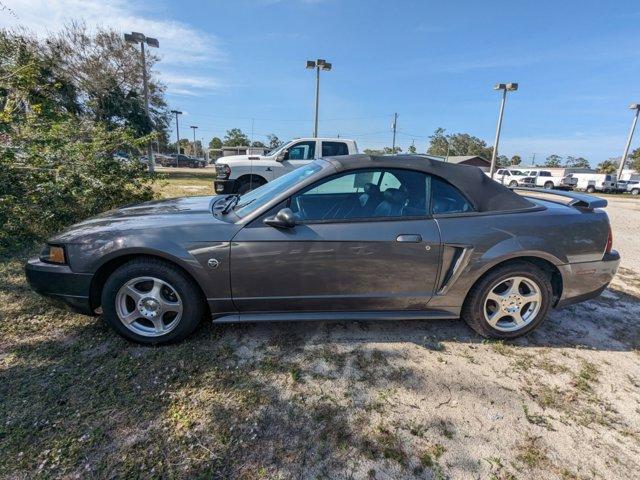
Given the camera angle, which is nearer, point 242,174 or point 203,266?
point 203,266

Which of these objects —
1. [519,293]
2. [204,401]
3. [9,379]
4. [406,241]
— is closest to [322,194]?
[406,241]

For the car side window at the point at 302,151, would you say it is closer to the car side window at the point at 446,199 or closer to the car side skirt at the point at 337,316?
the car side window at the point at 446,199

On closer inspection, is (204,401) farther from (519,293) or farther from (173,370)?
(519,293)

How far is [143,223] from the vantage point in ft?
8.80

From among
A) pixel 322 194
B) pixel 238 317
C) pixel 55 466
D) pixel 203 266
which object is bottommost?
pixel 55 466

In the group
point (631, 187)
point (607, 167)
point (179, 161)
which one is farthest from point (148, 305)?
point (607, 167)

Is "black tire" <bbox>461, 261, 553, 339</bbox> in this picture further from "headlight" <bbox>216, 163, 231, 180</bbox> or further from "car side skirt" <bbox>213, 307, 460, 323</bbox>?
"headlight" <bbox>216, 163, 231, 180</bbox>

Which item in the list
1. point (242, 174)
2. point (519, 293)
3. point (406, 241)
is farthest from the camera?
point (242, 174)

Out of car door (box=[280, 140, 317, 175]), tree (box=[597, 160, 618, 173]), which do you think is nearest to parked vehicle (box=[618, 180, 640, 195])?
tree (box=[597, 160, 618, 173])

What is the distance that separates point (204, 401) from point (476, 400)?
177 centimetres

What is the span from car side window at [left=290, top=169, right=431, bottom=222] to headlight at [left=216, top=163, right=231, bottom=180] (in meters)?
6.59

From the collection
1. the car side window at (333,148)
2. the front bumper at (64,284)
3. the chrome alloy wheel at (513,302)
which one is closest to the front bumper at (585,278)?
the chrome alloy wheel at (513,302)

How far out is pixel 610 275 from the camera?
9.96ft

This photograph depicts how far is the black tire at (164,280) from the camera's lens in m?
2.57
